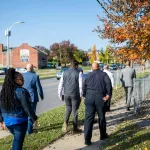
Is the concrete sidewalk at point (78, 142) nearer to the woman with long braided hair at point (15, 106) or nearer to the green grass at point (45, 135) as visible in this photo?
the green grass at point (45, 135)

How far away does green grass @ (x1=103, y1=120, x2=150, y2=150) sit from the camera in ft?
19.9

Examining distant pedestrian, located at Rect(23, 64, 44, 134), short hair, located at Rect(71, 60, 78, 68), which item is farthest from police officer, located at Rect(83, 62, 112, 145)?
distant pedestrian, located at Rect(23, 64, 44, 134)

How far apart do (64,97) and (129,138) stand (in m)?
1.96

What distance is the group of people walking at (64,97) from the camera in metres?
4.55

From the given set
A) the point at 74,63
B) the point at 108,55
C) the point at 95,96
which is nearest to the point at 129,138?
the point at 95,96

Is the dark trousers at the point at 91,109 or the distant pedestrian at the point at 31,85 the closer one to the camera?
the dark trousers at the point at 91,109

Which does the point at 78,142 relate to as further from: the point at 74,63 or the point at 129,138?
the point at 74,63

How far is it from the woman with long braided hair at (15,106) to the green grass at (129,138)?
220 cm

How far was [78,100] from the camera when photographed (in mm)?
7523

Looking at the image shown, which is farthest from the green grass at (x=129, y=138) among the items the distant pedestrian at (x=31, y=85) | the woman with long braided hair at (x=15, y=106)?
the woman with long braided hair at (x=15, y=106)

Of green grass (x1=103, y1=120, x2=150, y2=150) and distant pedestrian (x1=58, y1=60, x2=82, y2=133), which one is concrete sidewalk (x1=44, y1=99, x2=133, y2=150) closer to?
green grass (x1=103, y1=120, x2=150, y2=150)

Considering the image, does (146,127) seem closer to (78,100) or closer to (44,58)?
(78,100)

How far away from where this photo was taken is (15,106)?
4.53m

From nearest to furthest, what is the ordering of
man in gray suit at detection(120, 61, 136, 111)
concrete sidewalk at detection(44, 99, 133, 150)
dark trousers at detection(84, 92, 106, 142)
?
concrete sidewalk at detection(44, 99, 133, 150)
dark trousers at detection(84, 92, 106, 142)
man in gray suit at detection(120, 61, 136, 111)
